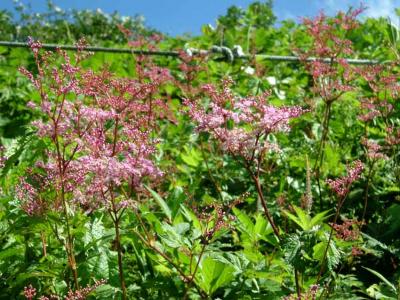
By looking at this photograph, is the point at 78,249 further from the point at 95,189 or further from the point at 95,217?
the point at 95,189

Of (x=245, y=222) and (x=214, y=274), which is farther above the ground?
(x=245, y=222)

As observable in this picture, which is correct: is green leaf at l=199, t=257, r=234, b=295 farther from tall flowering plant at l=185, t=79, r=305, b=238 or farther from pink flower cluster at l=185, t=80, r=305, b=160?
pink flower cluster at l=185, t=80, r=305, b=160

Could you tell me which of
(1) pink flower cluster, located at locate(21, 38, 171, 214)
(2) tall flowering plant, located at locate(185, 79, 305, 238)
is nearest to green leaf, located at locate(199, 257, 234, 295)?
(2) tall flowering plant, located at locate(185, 79, 305, 238)

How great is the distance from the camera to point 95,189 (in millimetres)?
2365

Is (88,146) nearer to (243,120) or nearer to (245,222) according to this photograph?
(243,120)

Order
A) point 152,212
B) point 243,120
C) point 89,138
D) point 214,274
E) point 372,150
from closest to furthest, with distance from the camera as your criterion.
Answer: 1. point 89,138
2. point 214,274
3. point 243,120
4. point 152,212
5. point 372,150

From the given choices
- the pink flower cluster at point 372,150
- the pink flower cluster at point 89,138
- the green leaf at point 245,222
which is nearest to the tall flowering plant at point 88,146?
the pink flower cluster at point 89,138

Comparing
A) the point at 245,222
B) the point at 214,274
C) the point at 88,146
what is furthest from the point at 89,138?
the point at 245,222

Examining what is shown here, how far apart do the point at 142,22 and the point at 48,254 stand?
2611 cm

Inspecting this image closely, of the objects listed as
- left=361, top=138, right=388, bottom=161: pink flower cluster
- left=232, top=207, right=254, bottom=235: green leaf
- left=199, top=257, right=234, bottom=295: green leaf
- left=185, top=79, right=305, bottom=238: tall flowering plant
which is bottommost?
left=199, top=257, right=234, bottom=295: green leaf

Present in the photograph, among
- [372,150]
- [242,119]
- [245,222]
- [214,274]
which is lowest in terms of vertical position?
[214,274]

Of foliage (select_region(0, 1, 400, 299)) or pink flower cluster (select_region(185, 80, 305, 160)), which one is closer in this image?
foliage (select_region(0, 1, 400, 299))

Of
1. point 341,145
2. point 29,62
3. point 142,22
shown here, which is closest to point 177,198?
point 341,145

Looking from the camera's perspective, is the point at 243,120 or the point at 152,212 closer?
the point at 243,120
